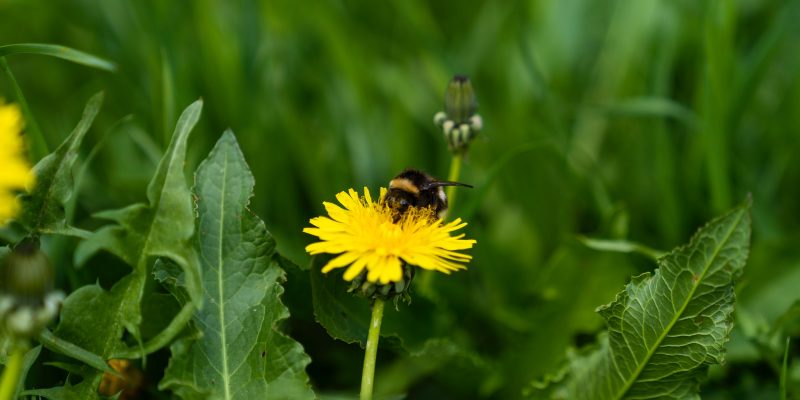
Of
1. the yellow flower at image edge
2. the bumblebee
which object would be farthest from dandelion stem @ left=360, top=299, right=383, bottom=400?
the bumblebee

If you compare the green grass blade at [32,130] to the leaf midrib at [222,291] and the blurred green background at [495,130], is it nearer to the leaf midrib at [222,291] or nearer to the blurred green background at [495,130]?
the blurred green background at [495,130]

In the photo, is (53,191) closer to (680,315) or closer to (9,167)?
(9,167)

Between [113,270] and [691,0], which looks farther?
[691,0]

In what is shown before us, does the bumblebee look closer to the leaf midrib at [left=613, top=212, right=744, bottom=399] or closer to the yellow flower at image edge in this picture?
the yellow flower at image edge

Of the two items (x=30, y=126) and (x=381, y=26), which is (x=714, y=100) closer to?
(x=381, y=26)

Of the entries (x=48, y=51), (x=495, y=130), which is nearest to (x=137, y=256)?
Answer: (x=48, y=51)

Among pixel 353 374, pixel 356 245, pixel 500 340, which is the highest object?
pixel 500 340

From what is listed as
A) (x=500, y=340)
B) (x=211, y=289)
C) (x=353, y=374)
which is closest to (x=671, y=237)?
(x=500, y=340)
